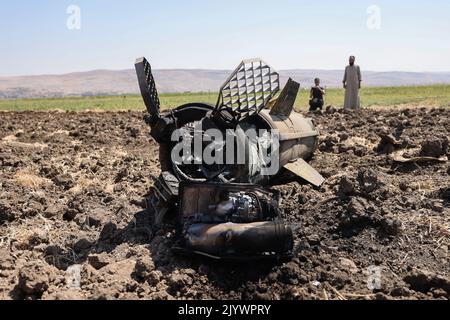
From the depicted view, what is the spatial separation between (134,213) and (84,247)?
3.54ft

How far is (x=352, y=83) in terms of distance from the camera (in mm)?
16578

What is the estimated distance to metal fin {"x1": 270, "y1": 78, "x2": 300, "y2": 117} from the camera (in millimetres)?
8047

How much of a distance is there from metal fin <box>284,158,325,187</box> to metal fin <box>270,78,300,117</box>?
0.83 metres

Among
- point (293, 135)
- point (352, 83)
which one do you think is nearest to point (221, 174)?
point (293, 135)

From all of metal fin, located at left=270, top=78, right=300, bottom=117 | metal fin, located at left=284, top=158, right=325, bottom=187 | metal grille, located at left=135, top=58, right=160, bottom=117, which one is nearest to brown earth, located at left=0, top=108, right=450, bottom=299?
metal fin, located at left=284, top=158, right=325, bottom=187

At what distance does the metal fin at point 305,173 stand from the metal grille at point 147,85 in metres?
2.36

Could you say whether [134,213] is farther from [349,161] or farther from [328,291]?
[349,161]

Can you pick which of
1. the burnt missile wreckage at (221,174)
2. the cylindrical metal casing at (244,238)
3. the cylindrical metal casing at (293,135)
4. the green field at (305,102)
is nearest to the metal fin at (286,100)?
the cylindrical metal casing at (293,135)

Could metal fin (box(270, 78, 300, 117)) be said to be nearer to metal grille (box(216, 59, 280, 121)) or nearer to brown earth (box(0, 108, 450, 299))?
brown earth (box(0, 108, 450, 299))

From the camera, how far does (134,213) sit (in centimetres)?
662

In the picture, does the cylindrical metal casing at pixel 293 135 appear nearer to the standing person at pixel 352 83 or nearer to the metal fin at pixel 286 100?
the metal fin at pixel 286 100

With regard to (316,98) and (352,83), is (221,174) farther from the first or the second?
(316,98)

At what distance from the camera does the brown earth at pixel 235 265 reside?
4.51m
